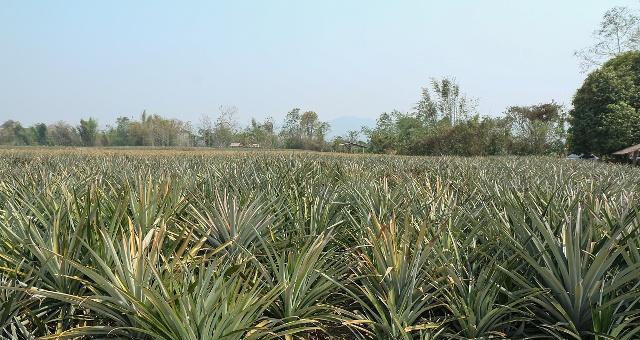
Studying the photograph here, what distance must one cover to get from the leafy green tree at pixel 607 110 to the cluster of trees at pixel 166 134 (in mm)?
39368

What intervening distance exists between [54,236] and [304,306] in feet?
4.14

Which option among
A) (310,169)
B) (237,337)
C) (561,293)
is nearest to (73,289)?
(237,337)

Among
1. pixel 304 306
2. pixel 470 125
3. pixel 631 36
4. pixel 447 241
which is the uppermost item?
pixel 631 36

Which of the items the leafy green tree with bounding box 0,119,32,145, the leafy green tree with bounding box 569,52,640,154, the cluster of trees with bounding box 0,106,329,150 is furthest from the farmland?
the leafy green tree with bounding box 0,119,32,145

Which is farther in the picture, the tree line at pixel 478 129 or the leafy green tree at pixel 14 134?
the leafy green tree at pixel 14 134

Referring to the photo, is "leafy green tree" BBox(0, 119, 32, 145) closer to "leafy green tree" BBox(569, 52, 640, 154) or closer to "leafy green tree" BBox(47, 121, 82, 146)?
"leafy green tree" BBox(47, 121, 82, 146)

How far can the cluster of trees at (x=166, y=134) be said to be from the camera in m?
73.8

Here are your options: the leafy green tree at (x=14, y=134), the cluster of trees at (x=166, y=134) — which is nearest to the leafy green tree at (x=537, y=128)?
the cluster of trees at (x=166, y=134)

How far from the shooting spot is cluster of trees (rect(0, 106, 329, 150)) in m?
73.8

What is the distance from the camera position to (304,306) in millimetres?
2195

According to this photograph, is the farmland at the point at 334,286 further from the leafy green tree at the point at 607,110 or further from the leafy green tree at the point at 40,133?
the leafy green tree at the point at 40,133

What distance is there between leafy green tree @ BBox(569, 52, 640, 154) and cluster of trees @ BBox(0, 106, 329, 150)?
39.4 meters

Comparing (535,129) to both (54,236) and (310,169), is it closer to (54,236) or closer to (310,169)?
(310,169)

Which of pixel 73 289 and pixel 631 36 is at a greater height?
pixel 631 36
